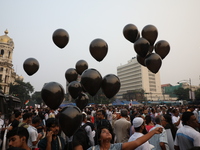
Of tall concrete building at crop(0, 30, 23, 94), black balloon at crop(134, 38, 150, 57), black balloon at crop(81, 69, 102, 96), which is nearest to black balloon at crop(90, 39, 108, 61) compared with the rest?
black balloon at crop(134, 38, 150, 57)

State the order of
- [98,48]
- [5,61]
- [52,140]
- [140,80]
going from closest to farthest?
1. [52,140]
2. [98,48]
3. [5,61]
4. [140,80]

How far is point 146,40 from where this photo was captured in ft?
17.1

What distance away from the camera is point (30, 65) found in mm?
5707

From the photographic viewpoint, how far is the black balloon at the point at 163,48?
565 centimetres

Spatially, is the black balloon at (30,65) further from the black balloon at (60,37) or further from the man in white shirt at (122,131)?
the man in white shirt at (122,131)

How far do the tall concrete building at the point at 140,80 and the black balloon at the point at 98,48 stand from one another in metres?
97.0

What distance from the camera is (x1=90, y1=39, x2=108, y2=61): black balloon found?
480 centimetres

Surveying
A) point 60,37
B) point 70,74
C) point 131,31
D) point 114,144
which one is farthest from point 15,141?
point 131,31

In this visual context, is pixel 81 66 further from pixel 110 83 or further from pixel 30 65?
pixel 110 83

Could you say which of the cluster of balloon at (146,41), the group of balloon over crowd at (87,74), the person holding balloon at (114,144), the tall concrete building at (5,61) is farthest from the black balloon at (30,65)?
the tall concrete building at (5,61)

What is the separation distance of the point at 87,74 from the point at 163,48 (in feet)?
11.7

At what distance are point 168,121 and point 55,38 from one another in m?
4.70

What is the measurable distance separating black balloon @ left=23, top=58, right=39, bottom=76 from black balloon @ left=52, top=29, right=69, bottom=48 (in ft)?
3.54

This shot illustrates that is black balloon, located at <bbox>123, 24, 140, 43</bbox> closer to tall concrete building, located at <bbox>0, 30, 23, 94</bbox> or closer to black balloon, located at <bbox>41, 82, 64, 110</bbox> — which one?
black balloon, located at <bbox>41, 82, 64, 110</bbox>
